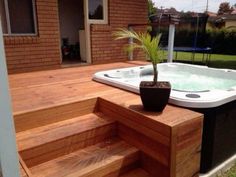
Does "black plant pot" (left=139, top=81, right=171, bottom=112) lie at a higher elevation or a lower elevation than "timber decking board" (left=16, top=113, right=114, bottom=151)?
higher

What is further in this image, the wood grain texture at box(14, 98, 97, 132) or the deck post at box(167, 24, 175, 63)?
the deck post at box(167, 24, 175, 63)

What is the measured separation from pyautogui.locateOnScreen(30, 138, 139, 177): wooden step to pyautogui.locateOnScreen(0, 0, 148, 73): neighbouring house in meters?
2.85

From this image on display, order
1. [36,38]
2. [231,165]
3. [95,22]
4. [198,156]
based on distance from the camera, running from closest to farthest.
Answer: [198,156] → [231,165] → [36,38] → [95,22]

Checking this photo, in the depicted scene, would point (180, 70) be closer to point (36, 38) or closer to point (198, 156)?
point (198, 156)

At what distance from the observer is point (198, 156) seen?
2055mm

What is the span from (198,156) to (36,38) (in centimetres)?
357

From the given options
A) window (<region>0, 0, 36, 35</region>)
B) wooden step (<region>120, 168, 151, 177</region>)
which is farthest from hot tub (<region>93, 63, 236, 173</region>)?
window (<region>0, 0, 36, 35</region>)

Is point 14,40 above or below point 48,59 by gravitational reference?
above

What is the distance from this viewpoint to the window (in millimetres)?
4043

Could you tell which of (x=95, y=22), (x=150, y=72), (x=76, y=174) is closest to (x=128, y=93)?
(x=76, y=174)

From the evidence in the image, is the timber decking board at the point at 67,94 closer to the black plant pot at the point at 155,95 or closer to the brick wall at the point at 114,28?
the black plant pot at the point at 155,95

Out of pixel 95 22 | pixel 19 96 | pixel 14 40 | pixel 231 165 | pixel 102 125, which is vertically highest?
pixel 95 22

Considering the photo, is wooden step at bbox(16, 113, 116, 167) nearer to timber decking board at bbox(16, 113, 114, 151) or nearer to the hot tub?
timber decking board at bbox(16, 113, 114, 151)

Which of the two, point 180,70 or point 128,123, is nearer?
point 128,123
